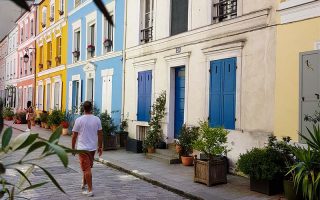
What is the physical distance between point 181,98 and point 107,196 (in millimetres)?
5502

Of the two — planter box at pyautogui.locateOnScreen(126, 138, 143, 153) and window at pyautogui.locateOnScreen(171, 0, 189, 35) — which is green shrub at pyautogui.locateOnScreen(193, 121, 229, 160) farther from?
planter box at pyautogui.locateOnScreen(126, 138, 143, 153)

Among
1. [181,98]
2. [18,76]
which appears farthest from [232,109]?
[18,76]

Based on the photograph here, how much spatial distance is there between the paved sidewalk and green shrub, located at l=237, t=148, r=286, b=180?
427mm

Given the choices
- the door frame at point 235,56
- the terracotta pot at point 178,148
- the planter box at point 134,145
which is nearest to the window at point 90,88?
the planter box at point 134,145

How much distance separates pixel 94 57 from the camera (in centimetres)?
1906

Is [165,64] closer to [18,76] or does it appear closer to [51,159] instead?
[51,159]

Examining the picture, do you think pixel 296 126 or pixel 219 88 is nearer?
pixel 296 126

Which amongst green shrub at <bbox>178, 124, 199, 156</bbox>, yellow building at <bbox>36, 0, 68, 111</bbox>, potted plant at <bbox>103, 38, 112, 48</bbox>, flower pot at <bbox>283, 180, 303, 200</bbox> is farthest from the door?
yellow building at <bbox>36, 0, 68, 111</bbox>

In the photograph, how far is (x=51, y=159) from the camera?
1270cm

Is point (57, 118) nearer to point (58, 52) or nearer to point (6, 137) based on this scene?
point (58, 52)

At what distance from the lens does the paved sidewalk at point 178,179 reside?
786cm

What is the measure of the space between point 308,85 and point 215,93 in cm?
303

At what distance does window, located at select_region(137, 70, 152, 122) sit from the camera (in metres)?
14.1

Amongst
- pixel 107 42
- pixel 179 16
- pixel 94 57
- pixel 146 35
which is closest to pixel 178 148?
pixel 179 16
